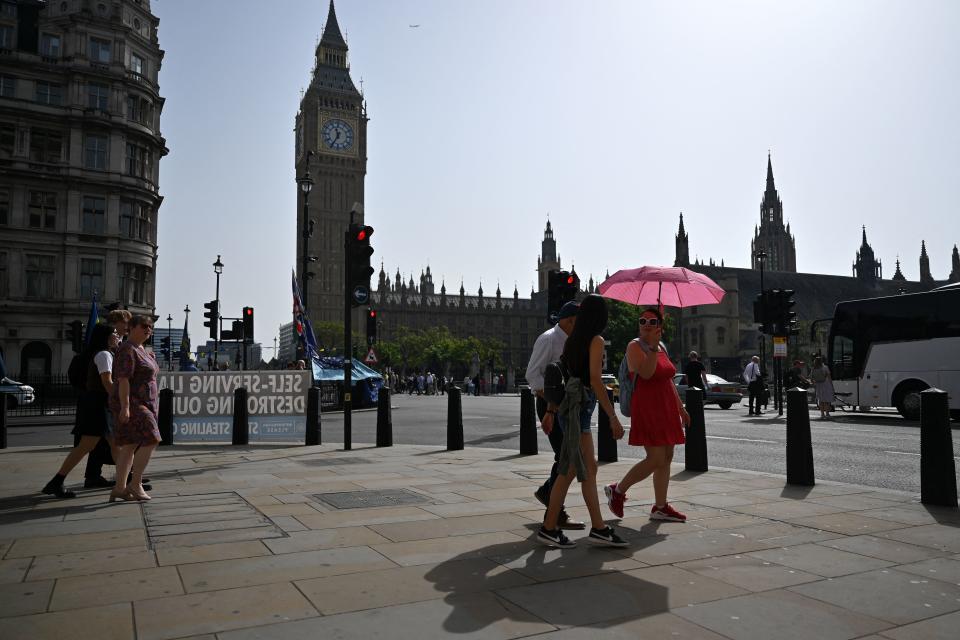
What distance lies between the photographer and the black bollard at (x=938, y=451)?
20.6ft

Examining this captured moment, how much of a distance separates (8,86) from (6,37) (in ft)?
10.9

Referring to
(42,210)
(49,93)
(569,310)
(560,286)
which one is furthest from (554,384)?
(49,93)

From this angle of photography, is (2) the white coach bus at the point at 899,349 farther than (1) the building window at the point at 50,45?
No

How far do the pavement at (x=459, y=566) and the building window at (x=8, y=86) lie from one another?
34.7 m

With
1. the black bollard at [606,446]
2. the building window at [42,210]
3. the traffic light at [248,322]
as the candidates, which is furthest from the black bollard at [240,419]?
the building window at [42,210]

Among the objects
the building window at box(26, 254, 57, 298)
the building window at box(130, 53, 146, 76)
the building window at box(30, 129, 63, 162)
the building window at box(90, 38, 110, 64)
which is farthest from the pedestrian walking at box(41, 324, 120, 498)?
the building window at box(130, 53, 146, 76)

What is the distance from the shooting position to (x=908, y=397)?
1866 centimetres

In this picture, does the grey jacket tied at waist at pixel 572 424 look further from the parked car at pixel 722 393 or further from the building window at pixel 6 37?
the building window at pixel 6 37

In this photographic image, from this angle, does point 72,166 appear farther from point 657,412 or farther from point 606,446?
point 657,412

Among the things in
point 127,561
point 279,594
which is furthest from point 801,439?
point 127,561

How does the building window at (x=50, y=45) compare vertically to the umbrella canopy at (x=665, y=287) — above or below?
above

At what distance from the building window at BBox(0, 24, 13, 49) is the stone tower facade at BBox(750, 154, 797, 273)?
354 feet

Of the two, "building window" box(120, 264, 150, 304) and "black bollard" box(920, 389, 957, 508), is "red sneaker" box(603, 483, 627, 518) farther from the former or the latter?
"building window" box(120, 264, 150, 304)

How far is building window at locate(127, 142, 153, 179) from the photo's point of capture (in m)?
37.3
